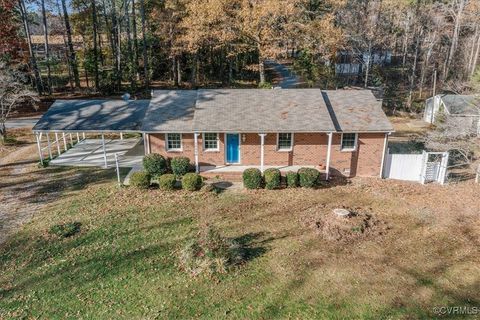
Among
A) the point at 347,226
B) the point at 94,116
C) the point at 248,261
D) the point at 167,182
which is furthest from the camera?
the point at 94,116

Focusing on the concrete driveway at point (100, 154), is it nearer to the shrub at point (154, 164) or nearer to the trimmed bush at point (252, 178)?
the shrub at point (154, 164)

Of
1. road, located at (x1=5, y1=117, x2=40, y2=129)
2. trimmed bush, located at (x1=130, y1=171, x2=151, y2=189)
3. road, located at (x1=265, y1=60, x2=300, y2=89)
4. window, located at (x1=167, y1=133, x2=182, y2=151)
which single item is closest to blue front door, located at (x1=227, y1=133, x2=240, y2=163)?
window, located at (x1=167, y1=133, x2=182, y2=151)

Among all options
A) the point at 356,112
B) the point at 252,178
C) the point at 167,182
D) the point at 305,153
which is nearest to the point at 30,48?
the point at 167,182

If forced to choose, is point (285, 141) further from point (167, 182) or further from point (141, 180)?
point (141, 180)

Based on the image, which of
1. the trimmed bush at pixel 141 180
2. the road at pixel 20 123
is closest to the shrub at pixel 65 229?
the trimmed bush at pixel 141 180

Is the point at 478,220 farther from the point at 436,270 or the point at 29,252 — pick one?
the point at 29,252

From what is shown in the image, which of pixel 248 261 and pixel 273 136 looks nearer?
pixel 248 261

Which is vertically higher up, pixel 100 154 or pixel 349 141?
pixel 349 141
